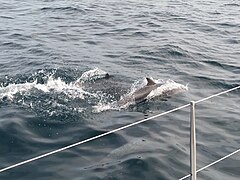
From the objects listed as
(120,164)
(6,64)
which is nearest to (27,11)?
(6,64)

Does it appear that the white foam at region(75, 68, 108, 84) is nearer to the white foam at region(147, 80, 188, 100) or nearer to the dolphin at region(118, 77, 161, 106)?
the dolphin at region(118, 77, 161, 106)

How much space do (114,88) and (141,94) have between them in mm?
931

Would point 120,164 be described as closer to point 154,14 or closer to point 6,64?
point 6,64

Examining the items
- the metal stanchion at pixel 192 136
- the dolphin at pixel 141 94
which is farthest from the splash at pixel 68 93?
the metal stanchion at pixel 192 136

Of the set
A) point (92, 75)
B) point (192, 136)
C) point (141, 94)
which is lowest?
point (141, 94)

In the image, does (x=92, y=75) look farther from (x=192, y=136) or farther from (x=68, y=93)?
(x=192, y=136)

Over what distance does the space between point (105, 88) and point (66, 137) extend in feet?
11.2

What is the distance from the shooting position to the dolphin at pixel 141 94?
39.2ft

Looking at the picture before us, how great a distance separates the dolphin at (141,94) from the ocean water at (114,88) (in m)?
0.18

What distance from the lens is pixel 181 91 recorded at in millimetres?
12719

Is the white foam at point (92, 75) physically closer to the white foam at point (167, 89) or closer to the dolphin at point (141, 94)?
the dolphin at point (141, 94)

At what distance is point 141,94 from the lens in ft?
40.2

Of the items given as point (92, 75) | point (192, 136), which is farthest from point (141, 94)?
point (192, 136)

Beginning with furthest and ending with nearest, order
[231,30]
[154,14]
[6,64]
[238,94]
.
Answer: [154,14], [231,30], [6,64], [238,94]
